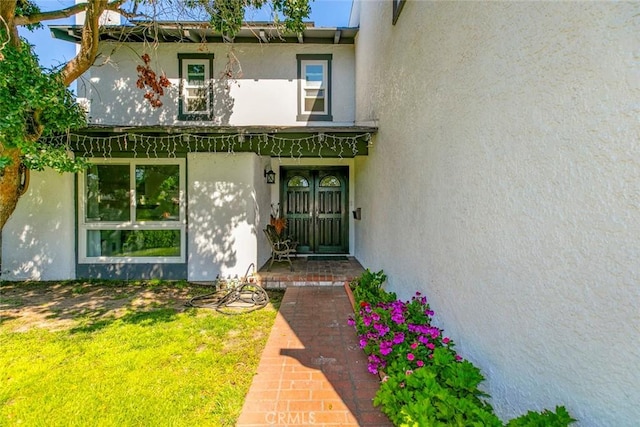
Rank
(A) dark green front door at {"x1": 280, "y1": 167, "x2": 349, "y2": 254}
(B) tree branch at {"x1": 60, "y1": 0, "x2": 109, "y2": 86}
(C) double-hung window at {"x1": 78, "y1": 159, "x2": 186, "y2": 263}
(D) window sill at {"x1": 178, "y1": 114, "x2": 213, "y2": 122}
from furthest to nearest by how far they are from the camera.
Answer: (A) dark green front door at {"x1": 280, "y1": 167, "x2": 349, "y2": 254} < (D) window sill at {"x1": 178, "y1": 114, "x2": 213, "y2": 122} < (C) double-hung window at {"x1": 78, "y1": 159, "x2": 186, "y2": 263} < (B) tree branch at {"x1": 60, "y1": 0, "x2": 109, "y2": 86}

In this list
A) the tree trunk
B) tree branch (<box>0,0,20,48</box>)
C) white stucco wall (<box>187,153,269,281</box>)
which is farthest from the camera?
white stucco wall (<box>187,153,269,281</box>)

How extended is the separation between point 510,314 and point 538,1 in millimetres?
1880

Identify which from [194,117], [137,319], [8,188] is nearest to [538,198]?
[137,319]

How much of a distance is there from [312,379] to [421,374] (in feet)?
4.00

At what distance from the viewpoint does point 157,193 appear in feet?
22.9

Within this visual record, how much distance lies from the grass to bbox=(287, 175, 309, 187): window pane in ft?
15.6

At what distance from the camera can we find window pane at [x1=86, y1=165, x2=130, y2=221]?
6996 millimetres

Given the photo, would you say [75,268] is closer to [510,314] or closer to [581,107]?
[510,314]

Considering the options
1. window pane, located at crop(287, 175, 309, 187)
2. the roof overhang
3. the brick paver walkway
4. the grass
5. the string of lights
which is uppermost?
the roof overhang

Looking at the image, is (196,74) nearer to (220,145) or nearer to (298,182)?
(220,145)

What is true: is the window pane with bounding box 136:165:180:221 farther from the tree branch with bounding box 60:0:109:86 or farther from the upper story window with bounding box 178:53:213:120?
the tree branch with bounding box 60:0:109:86

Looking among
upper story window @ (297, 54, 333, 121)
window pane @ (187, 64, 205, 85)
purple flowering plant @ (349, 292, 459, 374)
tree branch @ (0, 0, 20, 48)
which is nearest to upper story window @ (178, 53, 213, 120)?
window pane @ (187, 64, 205, 85)

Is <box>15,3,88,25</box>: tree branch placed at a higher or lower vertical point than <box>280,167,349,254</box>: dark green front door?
higher

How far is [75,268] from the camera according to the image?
6.87 metres
